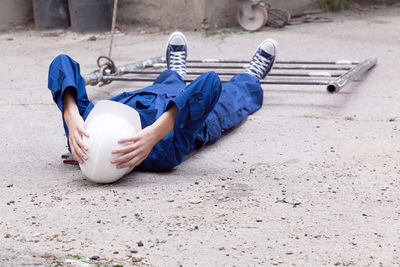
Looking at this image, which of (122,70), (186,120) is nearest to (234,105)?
(186,120)

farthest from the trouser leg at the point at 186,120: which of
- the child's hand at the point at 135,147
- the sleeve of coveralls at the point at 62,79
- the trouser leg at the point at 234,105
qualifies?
the sleeve of coveralls at the point at 62,79

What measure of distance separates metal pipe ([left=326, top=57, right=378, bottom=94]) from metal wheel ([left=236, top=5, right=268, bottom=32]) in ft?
6.03

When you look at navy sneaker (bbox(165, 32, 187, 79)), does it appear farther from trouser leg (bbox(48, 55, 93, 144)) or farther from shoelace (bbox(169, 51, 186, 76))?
trouser leg (bbox(48, 55, 93, 144))

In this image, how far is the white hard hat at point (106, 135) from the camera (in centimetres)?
201

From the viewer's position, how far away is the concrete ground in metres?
1.58

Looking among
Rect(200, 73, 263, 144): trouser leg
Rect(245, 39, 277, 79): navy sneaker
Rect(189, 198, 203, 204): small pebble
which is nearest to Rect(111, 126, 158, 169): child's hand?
Rect(189, 198, 203, 204): small pebble

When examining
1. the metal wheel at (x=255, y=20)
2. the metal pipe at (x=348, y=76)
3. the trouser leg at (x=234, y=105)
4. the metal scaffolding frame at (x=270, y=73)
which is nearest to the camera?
the trouser leg at (x=234, y=105)

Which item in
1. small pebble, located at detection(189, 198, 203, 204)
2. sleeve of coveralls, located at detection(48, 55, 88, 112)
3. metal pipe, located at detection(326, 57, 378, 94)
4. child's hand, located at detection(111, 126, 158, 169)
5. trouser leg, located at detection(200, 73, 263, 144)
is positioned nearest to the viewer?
small pebble, located at detection(189, 198, 203, 204)

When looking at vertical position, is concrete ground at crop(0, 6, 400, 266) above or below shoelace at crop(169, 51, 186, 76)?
below

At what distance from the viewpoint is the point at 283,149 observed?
8.21 feet

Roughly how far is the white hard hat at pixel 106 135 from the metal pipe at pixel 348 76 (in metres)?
1.34

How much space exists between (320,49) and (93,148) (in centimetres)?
316

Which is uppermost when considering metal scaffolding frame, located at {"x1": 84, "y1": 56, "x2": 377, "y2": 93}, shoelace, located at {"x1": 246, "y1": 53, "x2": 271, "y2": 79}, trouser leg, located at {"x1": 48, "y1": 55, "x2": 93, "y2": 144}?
trouser leg, located at {"x1": 48, "y1": 55, "x2": 93, "y2": 144}

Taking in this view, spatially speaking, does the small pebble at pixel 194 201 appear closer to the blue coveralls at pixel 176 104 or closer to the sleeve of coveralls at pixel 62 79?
the blue coveralls at pixel 176 104
